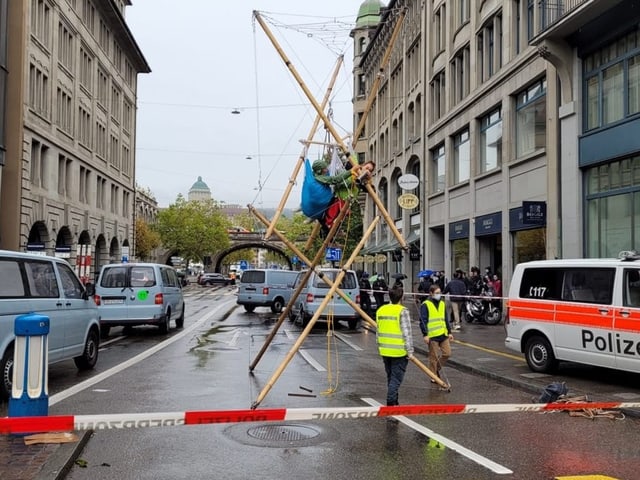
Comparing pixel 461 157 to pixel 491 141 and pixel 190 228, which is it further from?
pixel 190 228

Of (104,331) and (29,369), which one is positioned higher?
(29,369)

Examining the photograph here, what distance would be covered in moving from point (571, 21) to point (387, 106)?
29.6 metres

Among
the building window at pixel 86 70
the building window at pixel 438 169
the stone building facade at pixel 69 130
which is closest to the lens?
the stone building facade at pixel 69 130

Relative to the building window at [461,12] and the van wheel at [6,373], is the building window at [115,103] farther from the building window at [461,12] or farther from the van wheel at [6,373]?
the van wheel at [6,373]

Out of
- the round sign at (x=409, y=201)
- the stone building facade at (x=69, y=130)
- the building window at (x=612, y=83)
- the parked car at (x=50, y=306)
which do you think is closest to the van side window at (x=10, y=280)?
the parked car at (x=50, y=306)

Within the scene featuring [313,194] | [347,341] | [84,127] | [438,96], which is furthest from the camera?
[84,127]

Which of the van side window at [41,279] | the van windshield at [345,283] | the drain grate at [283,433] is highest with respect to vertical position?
the van side window at [41,279]

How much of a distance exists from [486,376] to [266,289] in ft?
54.8

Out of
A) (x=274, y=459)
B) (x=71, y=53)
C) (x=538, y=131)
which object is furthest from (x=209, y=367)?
(x=71, y=53)

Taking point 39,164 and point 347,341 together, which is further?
point 39,164

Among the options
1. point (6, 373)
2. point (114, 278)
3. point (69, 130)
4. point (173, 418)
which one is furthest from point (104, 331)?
point (69, 130)

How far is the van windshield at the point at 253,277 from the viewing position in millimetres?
27609

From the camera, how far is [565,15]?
18250mm

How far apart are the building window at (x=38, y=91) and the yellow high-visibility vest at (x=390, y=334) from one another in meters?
27.9
